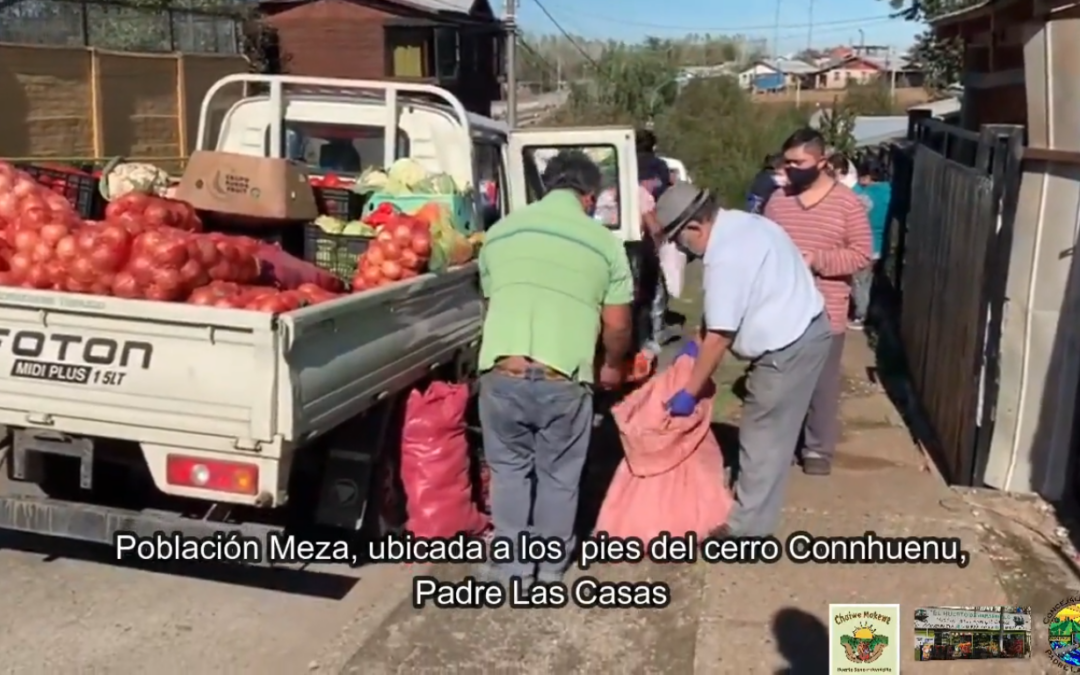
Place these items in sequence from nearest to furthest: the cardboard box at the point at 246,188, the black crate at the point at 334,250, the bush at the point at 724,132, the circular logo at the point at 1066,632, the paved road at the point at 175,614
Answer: the circular logo at the point at 1066,632
the paved road at the point at 175,614
the black crate at the point at 334,250
the cardboard box at the point at 246,188
the bush at the point at 724,132

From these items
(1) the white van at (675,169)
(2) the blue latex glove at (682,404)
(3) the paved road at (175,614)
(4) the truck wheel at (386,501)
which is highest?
(1) the white van at (675,169)

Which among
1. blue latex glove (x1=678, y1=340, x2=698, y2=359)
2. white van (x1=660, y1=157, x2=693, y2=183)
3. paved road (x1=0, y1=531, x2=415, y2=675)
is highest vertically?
white van (x1=660, y1=157, x2=693, y2=183)

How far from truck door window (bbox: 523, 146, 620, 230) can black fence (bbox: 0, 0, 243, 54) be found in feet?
44.8

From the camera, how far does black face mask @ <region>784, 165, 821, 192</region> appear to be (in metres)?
6.91

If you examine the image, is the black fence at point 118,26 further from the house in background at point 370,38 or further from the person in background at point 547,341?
Result: the person in background at point 547,341

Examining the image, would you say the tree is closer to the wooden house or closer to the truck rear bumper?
the wooden house

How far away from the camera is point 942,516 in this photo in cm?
653

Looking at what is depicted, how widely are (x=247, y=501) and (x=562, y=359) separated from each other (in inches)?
55.1

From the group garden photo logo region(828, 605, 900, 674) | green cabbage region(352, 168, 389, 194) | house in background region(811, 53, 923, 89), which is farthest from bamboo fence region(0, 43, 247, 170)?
house in background region(811, 53, 923, 89)

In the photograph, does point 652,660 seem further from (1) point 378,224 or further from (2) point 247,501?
(1) point 378,224

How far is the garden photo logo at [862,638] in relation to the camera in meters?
3.33

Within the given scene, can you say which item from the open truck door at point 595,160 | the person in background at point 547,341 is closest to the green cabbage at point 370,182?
the open truck door at point 595,160

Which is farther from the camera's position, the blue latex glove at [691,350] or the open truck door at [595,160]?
the open truck door at [595,160]

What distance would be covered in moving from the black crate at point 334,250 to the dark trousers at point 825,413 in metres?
2.67
